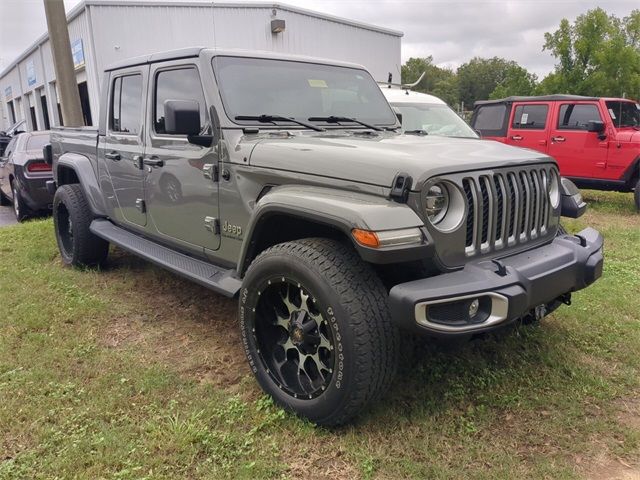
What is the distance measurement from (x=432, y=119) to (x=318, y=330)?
19.2ft

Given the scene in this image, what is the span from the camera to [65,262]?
556 cm

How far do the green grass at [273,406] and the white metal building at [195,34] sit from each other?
12.2 m

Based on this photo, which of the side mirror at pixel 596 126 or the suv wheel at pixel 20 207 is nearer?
the side mirror at pixel 596 126

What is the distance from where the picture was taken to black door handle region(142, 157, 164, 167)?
12.6 ft

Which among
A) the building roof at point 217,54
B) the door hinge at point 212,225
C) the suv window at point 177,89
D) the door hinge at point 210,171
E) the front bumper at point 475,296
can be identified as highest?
the building roof at point 217,54

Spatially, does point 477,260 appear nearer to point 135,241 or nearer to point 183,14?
point 135,241

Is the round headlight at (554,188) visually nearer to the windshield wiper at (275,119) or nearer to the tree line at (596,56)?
the windshield wiper at (275,119)

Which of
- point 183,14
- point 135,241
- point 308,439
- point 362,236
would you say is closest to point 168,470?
point 308,439

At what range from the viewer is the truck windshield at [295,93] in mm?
3479

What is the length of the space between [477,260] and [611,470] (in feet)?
A: 3.61

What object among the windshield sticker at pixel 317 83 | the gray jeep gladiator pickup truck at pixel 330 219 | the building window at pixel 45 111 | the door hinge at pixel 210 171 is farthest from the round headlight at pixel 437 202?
the building window at pixel 45 111

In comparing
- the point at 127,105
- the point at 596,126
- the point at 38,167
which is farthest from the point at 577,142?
the point at 38,167

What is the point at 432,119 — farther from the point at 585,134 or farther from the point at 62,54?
the point at 62,54

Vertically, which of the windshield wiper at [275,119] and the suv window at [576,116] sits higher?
the windshield wiper at [275,119]
